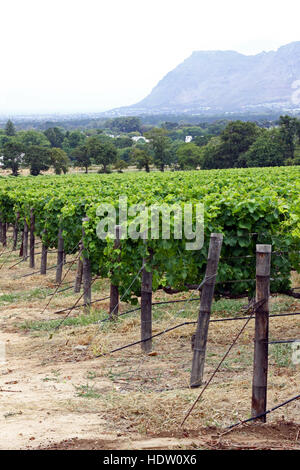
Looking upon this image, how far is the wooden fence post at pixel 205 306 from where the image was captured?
21.8ft

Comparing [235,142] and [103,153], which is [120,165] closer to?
[103,153]

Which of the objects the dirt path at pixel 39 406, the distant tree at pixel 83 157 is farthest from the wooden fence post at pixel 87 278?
the distant tree at pixel 83 157

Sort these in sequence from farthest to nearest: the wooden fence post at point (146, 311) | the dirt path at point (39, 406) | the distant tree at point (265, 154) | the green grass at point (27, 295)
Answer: the distant tree at point (265, 154) < the green grass at point (27, 295) < the wooden fence post at point (146, 311) < the dirt path at point (39, 406)

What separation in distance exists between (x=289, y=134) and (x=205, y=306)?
73242 mm

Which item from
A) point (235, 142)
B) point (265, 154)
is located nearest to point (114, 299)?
point (265, 154)

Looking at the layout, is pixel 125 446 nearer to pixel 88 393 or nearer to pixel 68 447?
pixel 68 447

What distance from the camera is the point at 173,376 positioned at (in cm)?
736

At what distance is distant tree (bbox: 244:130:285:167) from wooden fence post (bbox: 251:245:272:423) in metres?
67.6

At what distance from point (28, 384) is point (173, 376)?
1856 millimetres

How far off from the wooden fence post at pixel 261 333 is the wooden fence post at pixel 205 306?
3.25 ft

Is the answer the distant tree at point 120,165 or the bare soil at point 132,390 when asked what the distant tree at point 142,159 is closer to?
the distant tree at point 120,165

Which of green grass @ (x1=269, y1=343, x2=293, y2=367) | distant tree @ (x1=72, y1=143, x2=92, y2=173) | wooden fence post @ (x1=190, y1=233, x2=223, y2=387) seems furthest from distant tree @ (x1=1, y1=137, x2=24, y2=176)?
wooden fence post @ (x1=190, y1=233, x2=223, y2=387)

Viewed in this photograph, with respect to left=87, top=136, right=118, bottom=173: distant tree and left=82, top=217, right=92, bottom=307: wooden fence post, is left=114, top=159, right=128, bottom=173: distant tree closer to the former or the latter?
left=87, top=136, right=118, bottom=173: distant tree
